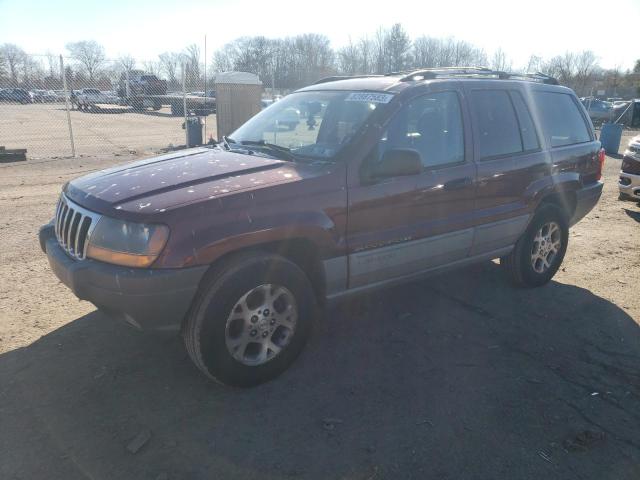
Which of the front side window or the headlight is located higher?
the front side window

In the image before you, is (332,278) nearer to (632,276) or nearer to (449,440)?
(449,440)

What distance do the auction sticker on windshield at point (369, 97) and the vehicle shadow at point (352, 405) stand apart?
69.7 inches

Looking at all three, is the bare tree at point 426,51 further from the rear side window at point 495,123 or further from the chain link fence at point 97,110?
the rear side window at point 495,123

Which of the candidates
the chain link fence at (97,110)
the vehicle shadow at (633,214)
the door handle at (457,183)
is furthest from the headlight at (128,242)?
the chain link fence at (97,110)

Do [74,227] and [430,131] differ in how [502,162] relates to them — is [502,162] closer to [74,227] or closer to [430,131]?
[430,131]

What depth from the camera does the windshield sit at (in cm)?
362

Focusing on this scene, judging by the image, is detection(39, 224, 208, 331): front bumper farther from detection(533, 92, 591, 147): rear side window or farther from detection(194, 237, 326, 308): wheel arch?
detection(533, 92, 591, 147): rear side window

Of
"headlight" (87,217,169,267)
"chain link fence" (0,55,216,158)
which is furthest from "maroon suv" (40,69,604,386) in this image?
"chain link fence" (0,55,216,158)

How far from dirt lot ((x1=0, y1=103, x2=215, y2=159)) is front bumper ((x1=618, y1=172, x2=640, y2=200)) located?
11.4 m

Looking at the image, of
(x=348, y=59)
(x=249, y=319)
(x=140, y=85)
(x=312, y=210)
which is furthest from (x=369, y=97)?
(x=348, y=59)

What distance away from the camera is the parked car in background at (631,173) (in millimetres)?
7789

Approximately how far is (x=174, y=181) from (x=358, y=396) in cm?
177

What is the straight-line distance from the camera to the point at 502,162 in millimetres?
4273

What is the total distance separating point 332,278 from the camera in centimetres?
342
